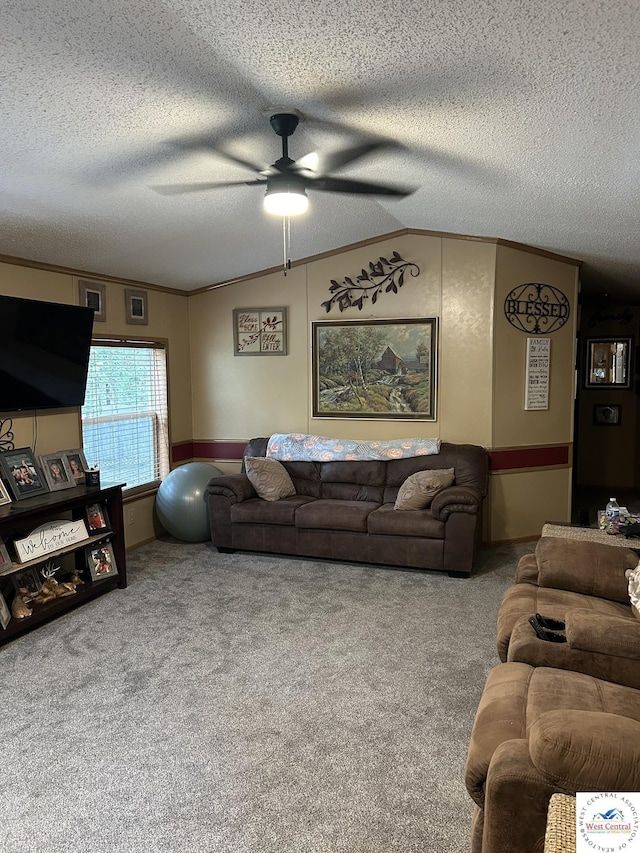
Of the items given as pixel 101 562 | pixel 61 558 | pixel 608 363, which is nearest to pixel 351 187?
pixel 101 562

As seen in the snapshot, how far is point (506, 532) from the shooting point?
541cm

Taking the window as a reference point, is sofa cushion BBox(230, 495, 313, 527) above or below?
below

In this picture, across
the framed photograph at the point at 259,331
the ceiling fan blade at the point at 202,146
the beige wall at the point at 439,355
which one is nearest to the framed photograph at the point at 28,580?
the beige wall at the point at 439,355

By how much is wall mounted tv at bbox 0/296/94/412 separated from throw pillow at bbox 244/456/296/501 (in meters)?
1.50

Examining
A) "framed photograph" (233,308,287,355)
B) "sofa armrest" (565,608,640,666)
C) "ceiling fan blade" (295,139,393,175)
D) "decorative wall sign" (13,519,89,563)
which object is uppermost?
"ceiling fan blade" (295,139,393,175)

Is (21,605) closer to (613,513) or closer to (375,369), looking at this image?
(375,369)

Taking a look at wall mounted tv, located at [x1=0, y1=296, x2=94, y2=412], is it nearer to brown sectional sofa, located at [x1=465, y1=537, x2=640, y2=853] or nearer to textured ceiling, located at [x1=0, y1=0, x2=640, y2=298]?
textured ceiling, located at [x1=0, y1=0, x2=640, y2=298]

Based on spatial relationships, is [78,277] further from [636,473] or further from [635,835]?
[636,473]

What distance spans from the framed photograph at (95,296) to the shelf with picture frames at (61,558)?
1.43 meters

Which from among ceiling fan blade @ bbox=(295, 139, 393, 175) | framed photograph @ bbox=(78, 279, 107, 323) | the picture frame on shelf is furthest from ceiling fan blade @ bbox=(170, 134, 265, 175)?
the picture frame on shelf

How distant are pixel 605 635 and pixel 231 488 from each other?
11.4 ft

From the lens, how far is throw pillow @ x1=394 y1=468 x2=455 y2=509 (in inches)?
188

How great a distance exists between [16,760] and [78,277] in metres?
3.41

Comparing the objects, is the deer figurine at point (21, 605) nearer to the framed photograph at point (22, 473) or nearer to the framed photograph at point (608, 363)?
the framed photograph at point (22, 473)
